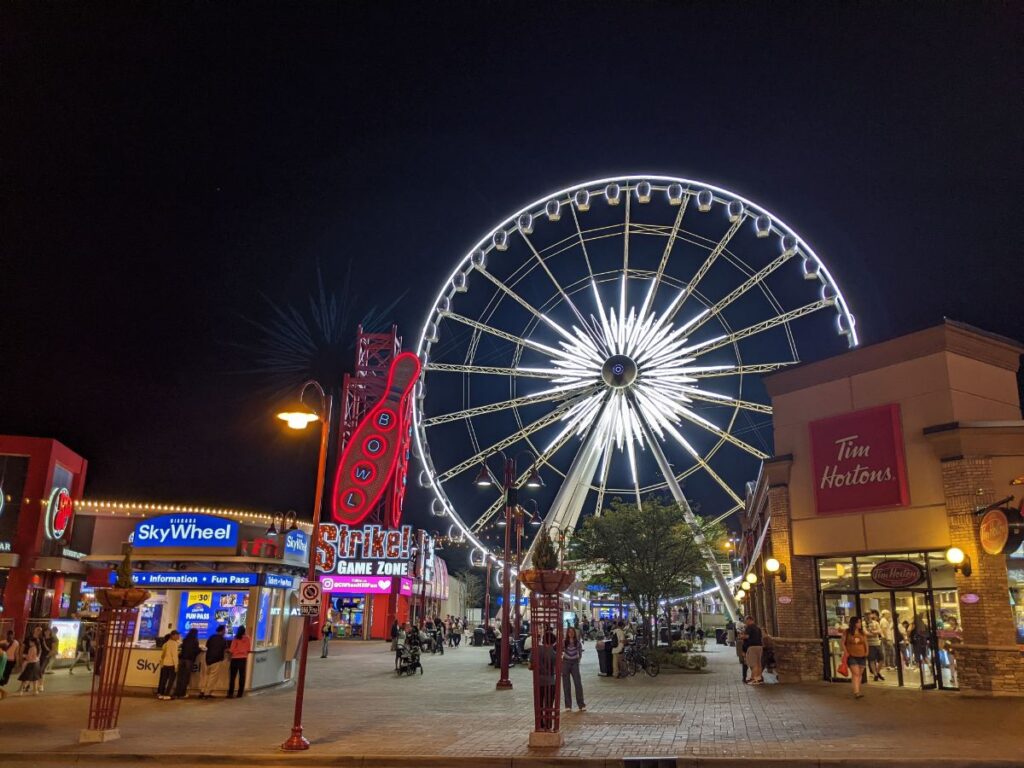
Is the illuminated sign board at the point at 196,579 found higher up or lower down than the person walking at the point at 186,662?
higher up

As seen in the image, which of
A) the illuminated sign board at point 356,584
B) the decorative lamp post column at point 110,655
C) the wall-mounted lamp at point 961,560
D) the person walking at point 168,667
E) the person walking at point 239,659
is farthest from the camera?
the illuminated sign board at point 356,584

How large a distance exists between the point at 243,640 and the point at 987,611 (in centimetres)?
1539

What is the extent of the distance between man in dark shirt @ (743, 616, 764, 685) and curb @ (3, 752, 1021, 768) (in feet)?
33.4

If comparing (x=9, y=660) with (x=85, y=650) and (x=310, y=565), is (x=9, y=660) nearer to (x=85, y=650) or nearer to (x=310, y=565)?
(x=85, y=650)

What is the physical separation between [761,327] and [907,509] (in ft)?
40.9

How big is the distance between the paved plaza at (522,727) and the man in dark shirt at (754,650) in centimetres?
73

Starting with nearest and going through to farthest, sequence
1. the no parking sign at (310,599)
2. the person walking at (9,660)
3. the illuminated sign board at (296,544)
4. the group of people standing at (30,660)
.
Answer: the no parking sign at (310,599) → the person walking at (9,660) → the group of people standing at (30,660) → the illuminated sign board at (296,544)

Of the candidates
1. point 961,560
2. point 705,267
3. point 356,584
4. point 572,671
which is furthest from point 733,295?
point 356,584

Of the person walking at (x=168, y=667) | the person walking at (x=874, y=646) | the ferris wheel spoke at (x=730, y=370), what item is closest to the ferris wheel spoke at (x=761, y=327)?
the ferris wheel spoke at (x=730, y=370)

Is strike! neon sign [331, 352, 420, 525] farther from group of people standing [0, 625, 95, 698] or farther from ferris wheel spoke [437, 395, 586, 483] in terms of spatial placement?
group of people standing [0, 625, 95, 698]

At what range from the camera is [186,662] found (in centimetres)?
1792

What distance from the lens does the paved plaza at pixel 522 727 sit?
1087 cm

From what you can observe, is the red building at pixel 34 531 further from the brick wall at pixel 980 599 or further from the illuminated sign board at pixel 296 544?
the brick wall at pixel 980 599

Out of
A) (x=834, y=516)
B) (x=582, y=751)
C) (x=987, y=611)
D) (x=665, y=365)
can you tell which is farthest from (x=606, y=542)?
(x=582, y=751)
